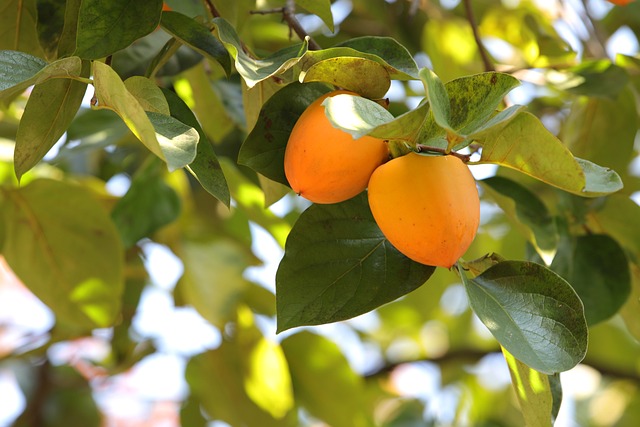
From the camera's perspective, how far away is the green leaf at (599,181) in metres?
0.48

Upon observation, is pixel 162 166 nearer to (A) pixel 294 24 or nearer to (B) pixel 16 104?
(B) pixel 16 104

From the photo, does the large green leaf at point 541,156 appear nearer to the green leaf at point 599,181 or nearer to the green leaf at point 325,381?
A: the green leaf at point 599,181

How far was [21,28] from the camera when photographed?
2.36ft

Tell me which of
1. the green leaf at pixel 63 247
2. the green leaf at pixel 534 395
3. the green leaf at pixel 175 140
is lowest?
the green leaf at pixel 63 247

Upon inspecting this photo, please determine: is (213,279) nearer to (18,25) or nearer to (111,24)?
(18,25)

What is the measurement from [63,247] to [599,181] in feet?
2.12

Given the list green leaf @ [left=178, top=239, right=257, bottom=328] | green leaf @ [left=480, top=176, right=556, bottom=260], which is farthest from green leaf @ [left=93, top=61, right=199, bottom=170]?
green leaf @ [left=178, top=239, right=257, bottom=328]

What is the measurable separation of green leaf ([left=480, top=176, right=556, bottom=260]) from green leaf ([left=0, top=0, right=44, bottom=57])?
0.42m

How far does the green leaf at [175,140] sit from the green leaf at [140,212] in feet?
1.85

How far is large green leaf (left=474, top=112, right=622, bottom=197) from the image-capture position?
0.47m

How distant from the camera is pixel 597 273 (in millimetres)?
792

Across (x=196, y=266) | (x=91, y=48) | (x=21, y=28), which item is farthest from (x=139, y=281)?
(x=91, y=48)

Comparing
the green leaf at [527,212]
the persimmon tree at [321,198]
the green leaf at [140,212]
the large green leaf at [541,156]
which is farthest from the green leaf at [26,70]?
the green leaf at [140,212]

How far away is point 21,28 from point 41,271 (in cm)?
33
